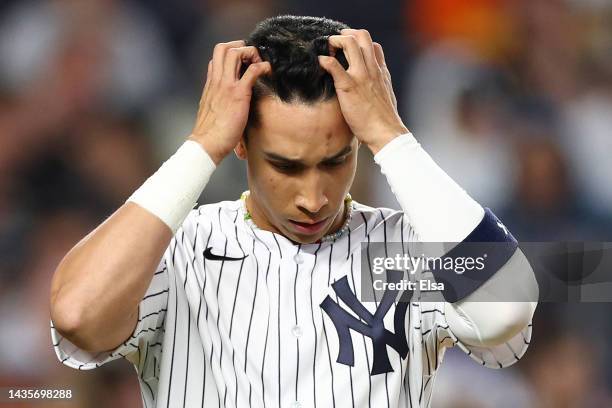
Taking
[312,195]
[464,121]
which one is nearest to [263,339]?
[312,195]

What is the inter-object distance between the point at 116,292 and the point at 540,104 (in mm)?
3123

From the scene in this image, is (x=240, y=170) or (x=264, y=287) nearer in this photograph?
(x=264, y=287)

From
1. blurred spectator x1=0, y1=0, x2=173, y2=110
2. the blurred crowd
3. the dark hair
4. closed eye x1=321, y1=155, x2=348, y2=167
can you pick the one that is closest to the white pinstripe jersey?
closed eye x1=321, y1=155, x2=348, y2=167

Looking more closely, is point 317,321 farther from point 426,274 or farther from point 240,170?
point 240,170

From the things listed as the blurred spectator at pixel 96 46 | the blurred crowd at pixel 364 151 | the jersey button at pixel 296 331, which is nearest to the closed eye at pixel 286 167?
the jersey button at pixel 296 331

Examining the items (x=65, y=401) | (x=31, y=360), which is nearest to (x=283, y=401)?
(x=65, y=401)

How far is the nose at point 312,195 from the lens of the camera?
5.78 feet

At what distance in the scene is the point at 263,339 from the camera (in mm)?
1788

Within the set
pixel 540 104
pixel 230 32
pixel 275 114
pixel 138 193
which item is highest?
pixel 230 32

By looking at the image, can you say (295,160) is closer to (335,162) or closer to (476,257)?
(335,162)

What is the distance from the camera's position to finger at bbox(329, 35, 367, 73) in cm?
181

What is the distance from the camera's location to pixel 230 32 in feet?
13.5

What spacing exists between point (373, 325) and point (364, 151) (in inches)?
85.6

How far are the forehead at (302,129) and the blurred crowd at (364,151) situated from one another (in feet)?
5.84
